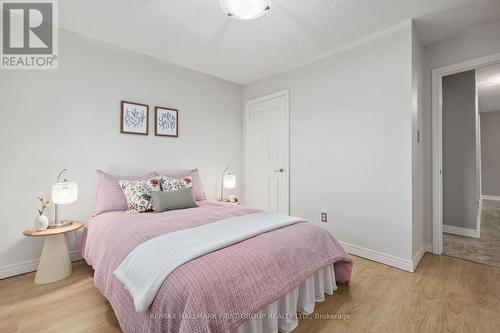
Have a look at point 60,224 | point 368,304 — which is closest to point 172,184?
point 60,224

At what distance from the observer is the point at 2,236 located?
214 centimetres

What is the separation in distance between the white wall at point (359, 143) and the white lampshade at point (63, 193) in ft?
8.63

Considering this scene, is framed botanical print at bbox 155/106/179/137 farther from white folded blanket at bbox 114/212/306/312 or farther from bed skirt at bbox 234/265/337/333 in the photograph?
bed skirt at bbox 234/265/337/333

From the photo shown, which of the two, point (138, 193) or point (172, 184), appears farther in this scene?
point (172, 184)

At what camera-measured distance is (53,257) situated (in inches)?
82.9

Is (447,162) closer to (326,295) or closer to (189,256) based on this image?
(326,295)

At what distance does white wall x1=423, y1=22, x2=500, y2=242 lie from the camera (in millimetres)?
2330

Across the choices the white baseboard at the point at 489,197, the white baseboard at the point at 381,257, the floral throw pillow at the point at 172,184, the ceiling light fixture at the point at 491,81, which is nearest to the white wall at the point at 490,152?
the white baseboard at the point at 489,197

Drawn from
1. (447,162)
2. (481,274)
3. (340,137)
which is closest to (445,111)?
(447,162)

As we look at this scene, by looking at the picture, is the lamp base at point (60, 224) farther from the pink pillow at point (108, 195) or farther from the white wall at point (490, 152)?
the white wall at point (490, 152)

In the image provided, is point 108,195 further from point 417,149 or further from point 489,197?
point 489,197

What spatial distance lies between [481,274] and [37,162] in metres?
4.50

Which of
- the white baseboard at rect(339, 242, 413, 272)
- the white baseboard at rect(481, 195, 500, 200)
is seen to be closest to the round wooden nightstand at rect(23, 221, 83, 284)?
the white baseboard at rect(339, 242, 413, 272)

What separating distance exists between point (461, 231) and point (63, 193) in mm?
5068
